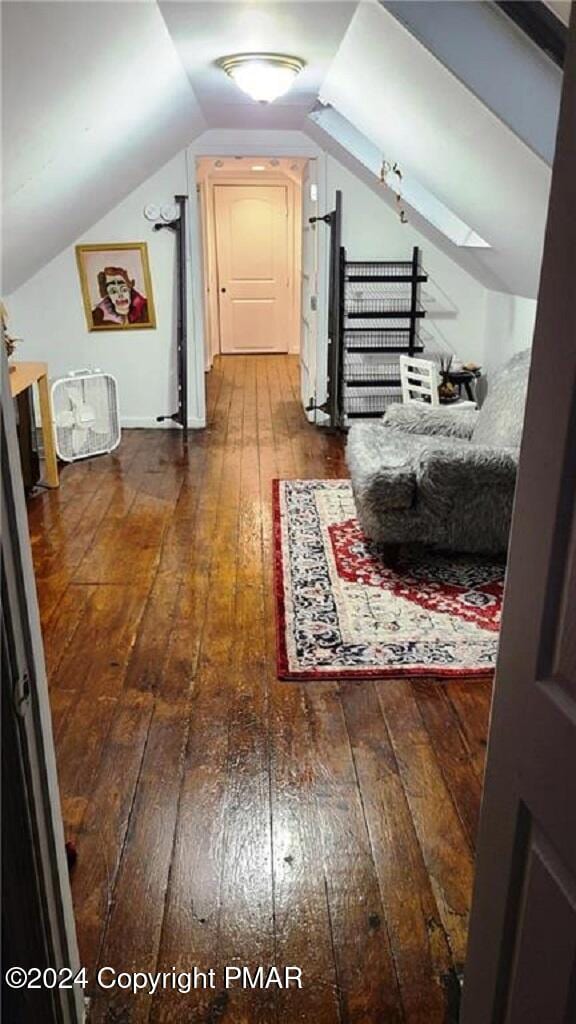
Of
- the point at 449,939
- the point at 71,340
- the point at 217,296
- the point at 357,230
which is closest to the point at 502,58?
the point at 449,939

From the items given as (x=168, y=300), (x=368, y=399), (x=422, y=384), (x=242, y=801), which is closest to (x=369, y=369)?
(x=368, y=399)

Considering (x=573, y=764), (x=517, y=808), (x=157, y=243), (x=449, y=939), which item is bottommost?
(x=449, y=939)

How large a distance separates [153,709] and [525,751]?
64.0 inches

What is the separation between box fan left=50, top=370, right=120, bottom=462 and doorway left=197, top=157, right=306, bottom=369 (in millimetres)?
3376

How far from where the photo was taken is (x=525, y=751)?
101cm

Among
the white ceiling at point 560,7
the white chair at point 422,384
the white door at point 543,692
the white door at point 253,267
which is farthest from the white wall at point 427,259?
the white door at point 543,692

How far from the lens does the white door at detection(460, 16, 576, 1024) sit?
2.93ft

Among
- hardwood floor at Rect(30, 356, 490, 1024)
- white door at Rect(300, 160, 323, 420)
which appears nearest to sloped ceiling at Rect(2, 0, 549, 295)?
white door at Rect(300, 160, 323, 420)

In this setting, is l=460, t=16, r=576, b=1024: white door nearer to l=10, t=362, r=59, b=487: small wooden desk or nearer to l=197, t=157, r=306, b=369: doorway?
l=10, t=362, r=59, b=487: small wooden desk

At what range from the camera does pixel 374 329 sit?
569 cm

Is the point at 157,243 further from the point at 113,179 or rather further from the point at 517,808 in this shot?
the point at 517,808

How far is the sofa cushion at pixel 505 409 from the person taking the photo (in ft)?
11.1

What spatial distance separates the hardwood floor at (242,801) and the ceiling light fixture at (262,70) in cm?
211

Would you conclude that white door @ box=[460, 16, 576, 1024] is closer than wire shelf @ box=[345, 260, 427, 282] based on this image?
Yes
